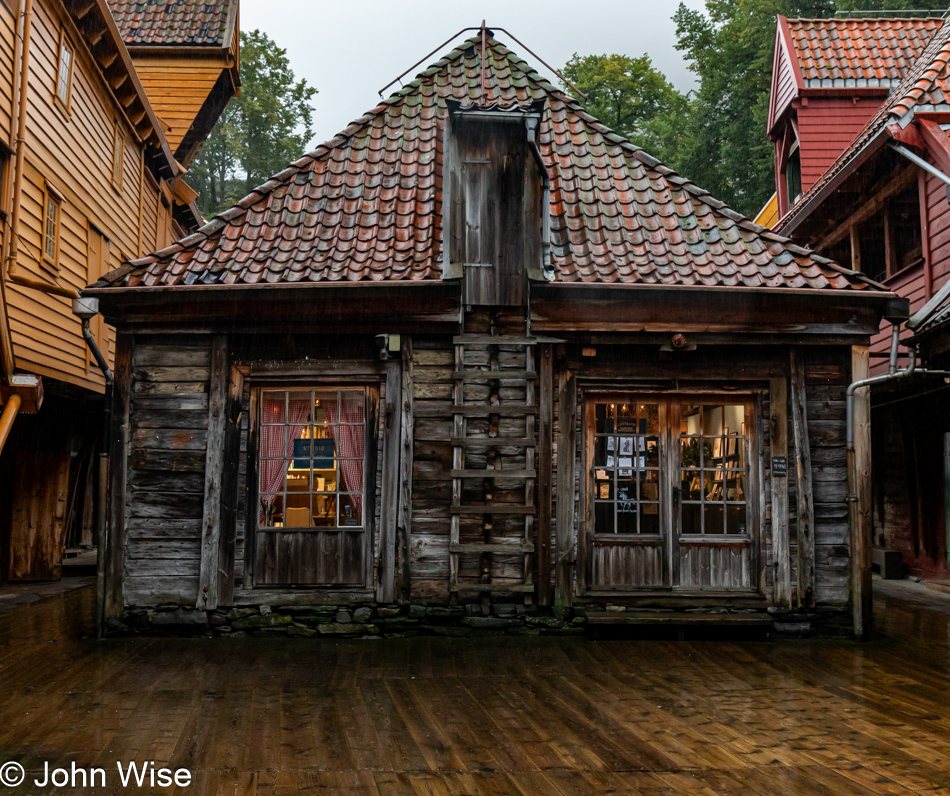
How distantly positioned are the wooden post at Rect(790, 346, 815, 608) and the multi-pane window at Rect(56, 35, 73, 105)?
10916 millimetres

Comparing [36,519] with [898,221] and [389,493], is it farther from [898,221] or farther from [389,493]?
[898,221]

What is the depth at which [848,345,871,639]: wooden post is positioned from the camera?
7824 millimetres

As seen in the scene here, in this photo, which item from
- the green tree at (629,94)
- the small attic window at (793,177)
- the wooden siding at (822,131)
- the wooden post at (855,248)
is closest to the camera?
the wooden post at (855,248)

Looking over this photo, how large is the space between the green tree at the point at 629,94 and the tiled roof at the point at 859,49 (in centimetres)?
1348

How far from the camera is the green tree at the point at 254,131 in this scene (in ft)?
106

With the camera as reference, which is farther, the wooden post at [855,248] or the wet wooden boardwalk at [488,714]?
the wooden post at [855,248]

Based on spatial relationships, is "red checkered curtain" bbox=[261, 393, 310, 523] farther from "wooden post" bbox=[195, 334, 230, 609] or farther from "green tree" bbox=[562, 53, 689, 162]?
"green tree" bbox=[562, 53, 689, 162]

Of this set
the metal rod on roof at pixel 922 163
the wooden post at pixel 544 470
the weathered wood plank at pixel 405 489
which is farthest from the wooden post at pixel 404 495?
the metal rod on roof at pixel 922 163

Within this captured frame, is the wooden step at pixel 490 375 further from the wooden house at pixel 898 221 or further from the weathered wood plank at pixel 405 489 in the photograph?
the wooden house at pixel 898 221

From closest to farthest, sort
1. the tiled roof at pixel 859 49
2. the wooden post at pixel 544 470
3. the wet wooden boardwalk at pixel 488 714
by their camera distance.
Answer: the wet wooden boardwalk at pixel 488 714, the wooden post at pixel 544 470, the tiled roof at pixel 859 49

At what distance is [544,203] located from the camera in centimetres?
812

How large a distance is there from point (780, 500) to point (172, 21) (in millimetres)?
17302

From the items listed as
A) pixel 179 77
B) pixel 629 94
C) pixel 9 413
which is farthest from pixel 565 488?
pixel 629 94

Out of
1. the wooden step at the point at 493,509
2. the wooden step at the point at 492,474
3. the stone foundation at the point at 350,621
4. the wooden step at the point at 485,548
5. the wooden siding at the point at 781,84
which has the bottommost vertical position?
the stone foundation at the point at 350,621
